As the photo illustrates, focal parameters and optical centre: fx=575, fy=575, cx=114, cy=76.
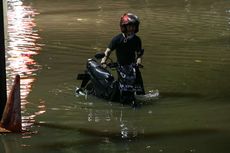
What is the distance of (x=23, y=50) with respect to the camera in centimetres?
1752

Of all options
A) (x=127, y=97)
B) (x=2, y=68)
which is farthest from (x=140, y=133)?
(x=2, y=68)

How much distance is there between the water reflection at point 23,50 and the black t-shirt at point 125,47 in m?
1.77

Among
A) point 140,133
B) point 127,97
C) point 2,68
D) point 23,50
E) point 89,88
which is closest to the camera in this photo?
point 2,68

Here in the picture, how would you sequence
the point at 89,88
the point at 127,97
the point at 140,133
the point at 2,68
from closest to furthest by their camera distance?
the point at 2,68 < the point at 140,133 < the point at 127,97 < the point at 89,88

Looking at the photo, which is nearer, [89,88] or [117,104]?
[117,104]

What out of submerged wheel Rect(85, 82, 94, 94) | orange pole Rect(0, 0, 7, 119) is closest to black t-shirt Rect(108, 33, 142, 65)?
submerged wheel Rect(85, 82, 94, 94)

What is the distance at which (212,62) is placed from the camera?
15.6m

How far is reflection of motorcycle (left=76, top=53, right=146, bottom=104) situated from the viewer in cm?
1077

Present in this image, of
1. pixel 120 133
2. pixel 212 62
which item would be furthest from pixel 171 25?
pixel 120 133

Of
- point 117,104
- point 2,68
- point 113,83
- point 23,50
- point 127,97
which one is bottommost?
point 23,50

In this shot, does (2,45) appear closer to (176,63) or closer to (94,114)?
(94,114)

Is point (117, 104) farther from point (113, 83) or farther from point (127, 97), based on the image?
point (113, 83)

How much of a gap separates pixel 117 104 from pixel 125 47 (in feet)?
3.61

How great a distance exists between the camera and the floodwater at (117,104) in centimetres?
874
